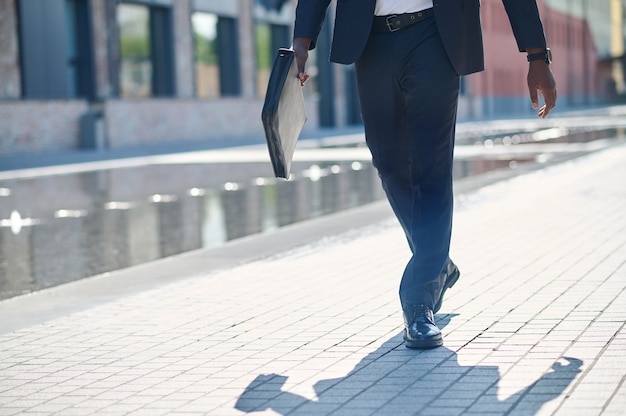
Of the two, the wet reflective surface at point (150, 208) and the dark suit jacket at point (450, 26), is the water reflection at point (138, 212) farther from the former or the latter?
the dark suit jacket at point (450, 26)

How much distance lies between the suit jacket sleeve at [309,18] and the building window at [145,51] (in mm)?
26584

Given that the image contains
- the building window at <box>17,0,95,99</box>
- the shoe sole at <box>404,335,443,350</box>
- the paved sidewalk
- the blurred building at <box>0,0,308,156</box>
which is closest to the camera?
the paved sidewalk

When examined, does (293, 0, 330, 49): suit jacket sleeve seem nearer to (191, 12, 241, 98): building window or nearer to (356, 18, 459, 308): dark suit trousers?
(356, 18, 459, 308): dark suit trousers

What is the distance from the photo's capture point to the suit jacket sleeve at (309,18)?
16.3ft

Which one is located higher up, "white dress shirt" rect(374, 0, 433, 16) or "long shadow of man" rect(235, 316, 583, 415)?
"white dress shirt" rect(374, 0, 433, 16)

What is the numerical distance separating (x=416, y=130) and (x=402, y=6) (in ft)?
1.64

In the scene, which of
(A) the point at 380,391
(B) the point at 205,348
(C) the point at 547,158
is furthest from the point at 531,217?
(C) the point at 547,158

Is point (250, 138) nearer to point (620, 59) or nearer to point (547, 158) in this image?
point (547, 158)

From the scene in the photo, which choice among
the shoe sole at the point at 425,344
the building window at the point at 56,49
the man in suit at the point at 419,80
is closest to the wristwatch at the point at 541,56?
the man in suit at the point at 419,80

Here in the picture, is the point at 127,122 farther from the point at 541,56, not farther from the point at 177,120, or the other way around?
the point at 541,56

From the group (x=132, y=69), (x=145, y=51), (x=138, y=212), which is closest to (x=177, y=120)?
(x=132, y=69)

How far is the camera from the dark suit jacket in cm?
487

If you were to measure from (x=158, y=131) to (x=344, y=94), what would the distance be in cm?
1405

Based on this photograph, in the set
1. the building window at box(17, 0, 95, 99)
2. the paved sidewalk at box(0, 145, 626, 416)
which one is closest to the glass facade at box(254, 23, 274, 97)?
the building window at box(17, 0, 95, 99)
